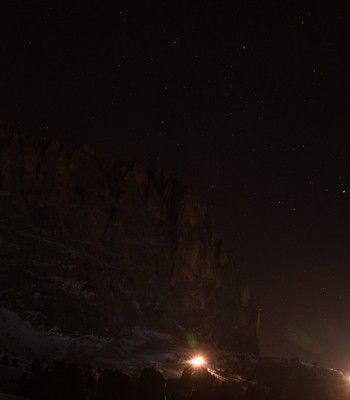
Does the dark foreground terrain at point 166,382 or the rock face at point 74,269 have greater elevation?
the rock face at point 74,269

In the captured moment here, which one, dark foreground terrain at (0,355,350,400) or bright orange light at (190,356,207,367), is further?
bright orange light at (190,356,207,367)

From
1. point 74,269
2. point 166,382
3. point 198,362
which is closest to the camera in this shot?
point 166,382

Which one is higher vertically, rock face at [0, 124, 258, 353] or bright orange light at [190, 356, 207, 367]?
rock face at [0, 124, 258, 353]

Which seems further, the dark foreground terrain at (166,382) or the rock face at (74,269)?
the rock face at (74,269)

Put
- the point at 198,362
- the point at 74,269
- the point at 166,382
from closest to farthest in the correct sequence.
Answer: the point at 166,382, the point at 198,362, the point at 74,269

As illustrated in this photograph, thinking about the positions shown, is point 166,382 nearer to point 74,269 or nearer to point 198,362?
point 198,362

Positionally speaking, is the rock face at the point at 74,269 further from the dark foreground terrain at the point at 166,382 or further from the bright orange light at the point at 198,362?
the dark foreground terrain at the point at 166,382

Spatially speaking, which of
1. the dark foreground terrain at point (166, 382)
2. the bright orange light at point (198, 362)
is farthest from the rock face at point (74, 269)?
the dark foreground terrain at point (166, 382)

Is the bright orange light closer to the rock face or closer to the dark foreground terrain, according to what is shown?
the dark foreground terrain

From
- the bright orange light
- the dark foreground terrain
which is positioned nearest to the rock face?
the bright orange light

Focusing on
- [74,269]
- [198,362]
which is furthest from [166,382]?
[74,269]

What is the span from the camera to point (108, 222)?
652 ft

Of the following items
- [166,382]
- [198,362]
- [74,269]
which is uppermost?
[74,269]

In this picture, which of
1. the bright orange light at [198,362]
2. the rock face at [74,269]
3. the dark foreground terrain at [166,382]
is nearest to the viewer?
the dark foreground terrain at [166,382]
